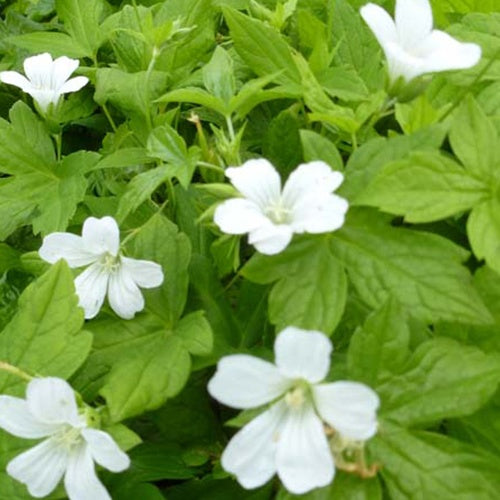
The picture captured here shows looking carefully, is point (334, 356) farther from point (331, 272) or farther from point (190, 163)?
point (190, 163)

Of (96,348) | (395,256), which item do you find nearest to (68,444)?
(96,348)

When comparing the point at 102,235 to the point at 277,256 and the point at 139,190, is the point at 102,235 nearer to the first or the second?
the point at 139,190

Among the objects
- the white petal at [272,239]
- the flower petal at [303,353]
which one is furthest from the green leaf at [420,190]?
the flower petal at [303,353]

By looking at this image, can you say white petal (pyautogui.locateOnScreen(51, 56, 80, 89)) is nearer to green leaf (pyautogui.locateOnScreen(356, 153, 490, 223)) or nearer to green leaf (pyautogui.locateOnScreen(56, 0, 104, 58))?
green leaf (pyautogui.locateOnScreen(56, 0, 104, 58))

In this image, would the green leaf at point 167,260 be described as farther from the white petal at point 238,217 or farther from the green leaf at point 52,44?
the green leaf at point 52,44

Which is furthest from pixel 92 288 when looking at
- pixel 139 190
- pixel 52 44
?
pixel 52 44

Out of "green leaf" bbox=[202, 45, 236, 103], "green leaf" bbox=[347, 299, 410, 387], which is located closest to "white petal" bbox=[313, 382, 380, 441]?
"green leaf" bbox=[347, 299, 410, 387]
